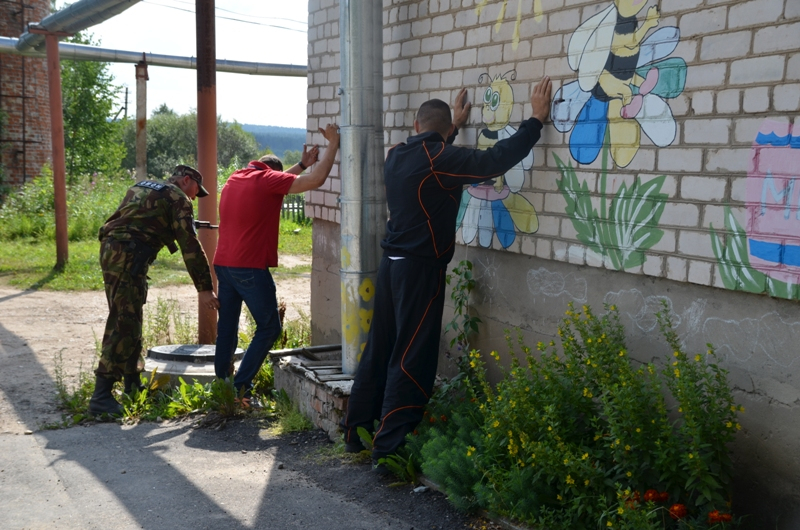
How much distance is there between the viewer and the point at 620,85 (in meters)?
3.55

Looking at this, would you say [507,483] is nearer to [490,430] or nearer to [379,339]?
[490,430]

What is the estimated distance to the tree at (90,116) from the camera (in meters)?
27.4

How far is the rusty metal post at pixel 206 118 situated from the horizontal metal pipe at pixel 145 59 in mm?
6950

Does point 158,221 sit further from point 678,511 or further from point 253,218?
point 678,511

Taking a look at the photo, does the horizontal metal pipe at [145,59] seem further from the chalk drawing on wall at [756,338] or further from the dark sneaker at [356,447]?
the chalk drawing on wall at [756,338]

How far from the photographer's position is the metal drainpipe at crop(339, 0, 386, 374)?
4.66 m

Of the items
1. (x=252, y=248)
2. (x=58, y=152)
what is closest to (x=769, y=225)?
(x=252, y=248)

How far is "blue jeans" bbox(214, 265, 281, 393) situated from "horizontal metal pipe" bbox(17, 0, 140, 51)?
4.43 m

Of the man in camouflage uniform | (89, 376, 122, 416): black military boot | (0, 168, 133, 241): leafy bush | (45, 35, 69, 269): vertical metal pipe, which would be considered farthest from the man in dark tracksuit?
(0, 168, 133, 241): leafy bush

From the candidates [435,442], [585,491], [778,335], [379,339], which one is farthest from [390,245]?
[778,335]

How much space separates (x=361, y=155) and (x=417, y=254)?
94cm

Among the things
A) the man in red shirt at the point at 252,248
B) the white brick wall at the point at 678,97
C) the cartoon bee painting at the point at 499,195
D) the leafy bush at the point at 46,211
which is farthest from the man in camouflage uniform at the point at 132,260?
the leafy bush at the point at 46,211

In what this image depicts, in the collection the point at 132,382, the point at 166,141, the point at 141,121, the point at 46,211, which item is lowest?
the point at 132,382

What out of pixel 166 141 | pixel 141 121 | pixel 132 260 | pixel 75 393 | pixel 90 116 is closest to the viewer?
pixel 132 260
